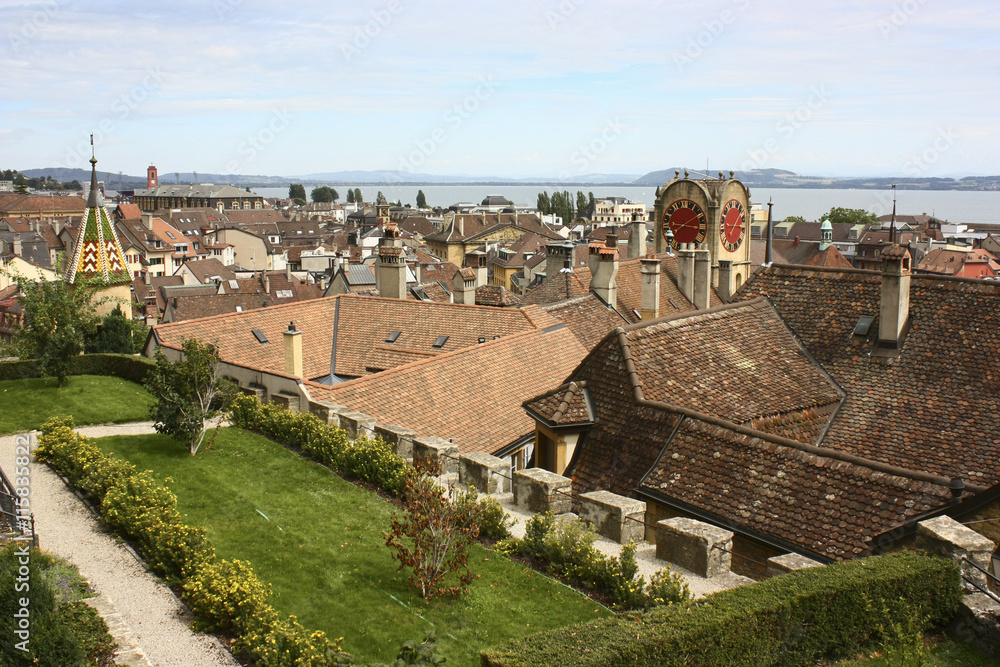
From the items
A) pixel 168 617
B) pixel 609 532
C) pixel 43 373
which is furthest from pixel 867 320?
pixel 43 373

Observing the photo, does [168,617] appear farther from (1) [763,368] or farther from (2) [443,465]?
(1) [763,368]

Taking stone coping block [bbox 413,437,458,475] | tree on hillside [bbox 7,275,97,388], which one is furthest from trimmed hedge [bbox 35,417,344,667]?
tree on hillside [bbox 7,275,97,388]

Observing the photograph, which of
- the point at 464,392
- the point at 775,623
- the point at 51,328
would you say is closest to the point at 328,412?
the point at 464,392

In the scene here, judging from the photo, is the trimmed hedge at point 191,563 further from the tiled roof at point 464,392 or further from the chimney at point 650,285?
the chimney at point 650,285

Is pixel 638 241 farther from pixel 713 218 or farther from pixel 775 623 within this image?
pixel 775 623

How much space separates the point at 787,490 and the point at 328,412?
10365 millimetres

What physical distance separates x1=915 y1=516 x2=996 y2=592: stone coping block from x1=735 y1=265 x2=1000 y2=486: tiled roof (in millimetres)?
4605

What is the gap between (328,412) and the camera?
18969 millimetres

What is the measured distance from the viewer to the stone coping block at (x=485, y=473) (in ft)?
50.6

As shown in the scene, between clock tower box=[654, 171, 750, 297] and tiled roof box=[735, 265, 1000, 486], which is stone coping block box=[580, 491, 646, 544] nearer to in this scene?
tiled roof box=[735, 265, 1000, 486]

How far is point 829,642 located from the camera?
30.6 ft

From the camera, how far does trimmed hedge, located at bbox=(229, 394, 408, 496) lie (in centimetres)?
1567

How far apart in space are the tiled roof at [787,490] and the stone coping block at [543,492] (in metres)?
1.49

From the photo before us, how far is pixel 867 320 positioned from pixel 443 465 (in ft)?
36.1
